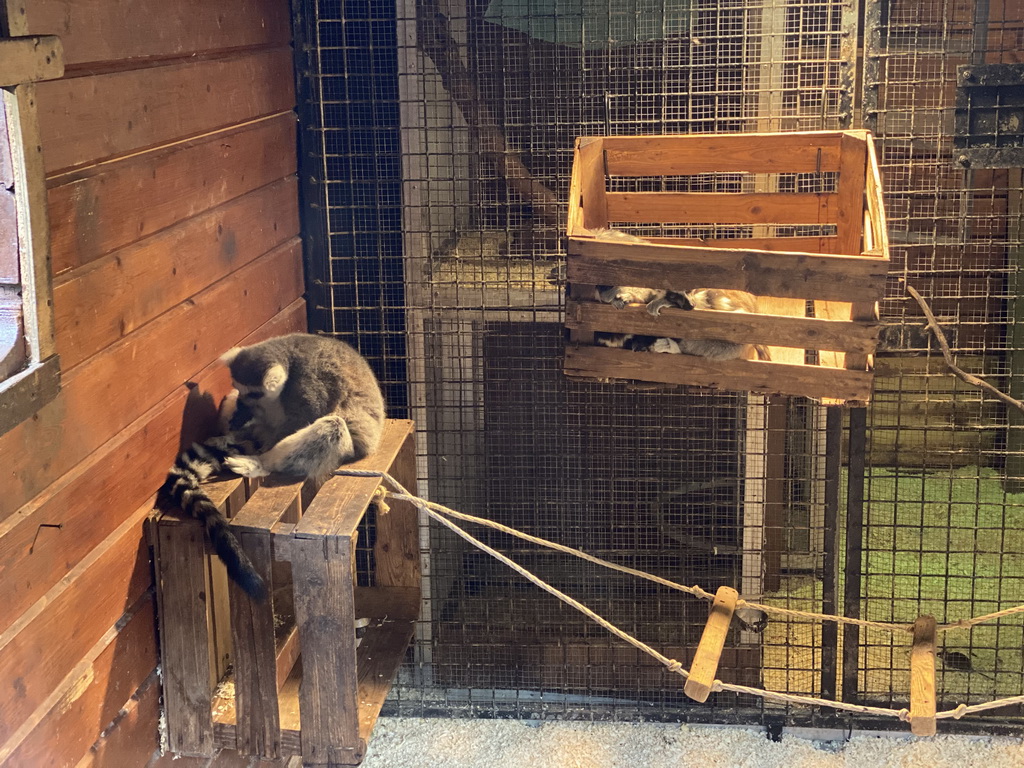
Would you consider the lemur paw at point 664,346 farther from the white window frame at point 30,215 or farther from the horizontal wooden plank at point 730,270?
the white window frame at point 30,215

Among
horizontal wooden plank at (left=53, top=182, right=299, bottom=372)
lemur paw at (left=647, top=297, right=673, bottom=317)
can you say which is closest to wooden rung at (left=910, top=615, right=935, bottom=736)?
lemur paw at (left=647, top=297, right=673, bottom=317)

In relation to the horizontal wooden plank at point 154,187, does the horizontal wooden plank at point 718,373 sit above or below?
below

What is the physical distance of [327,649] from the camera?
2477mm

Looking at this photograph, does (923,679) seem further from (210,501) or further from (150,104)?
(150,104)

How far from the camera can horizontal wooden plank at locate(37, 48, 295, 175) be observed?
1960 millimetres

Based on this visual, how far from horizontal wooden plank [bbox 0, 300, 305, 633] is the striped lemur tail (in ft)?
0.13

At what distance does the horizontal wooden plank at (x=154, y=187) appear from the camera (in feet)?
6.58

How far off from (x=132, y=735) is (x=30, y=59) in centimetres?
150

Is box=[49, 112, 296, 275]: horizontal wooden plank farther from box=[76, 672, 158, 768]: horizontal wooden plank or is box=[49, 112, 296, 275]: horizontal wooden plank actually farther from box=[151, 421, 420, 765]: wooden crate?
box=[76, 672, 158, 768]: horizontal wooden plank

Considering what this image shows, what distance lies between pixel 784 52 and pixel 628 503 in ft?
5.46

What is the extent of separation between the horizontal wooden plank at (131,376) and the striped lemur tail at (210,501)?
192 millimetres

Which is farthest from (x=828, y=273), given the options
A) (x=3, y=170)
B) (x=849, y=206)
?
(x=3, y=170)

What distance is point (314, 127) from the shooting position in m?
3.41

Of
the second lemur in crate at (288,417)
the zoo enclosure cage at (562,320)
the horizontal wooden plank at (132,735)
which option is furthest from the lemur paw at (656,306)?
the horizontal wooden plank at (132,735)
